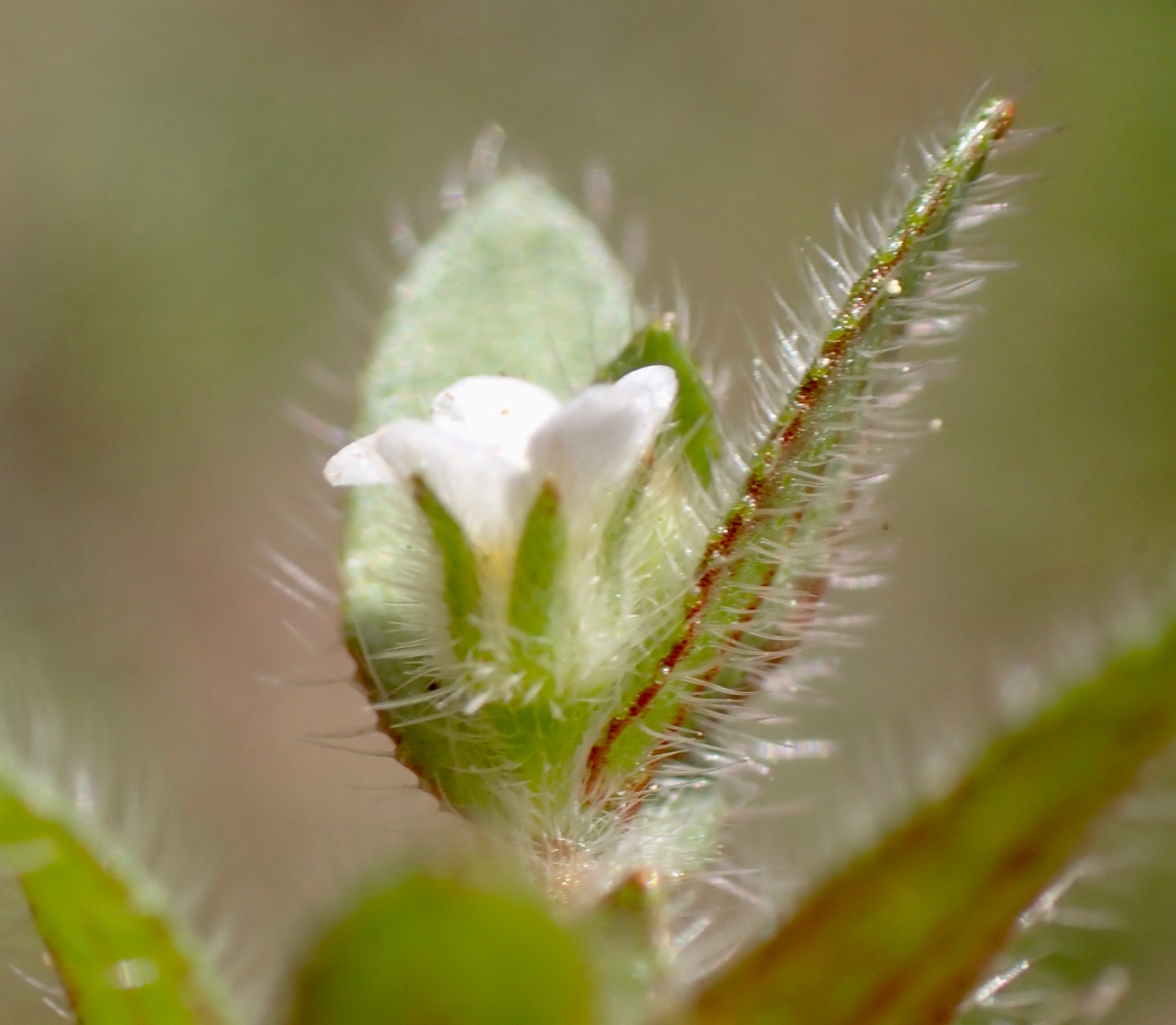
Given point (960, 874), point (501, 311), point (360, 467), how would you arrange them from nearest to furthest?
point (960, 874) → point (360, 467) → point (501, 311)

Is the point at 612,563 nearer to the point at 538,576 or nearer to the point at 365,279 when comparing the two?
the point at 538,576

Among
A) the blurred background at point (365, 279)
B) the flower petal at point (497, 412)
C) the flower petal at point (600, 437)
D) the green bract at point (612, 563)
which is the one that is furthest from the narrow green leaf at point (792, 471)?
Result: the blurred background at point (365, 279)

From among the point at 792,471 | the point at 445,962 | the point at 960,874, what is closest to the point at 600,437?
the point at 792,471

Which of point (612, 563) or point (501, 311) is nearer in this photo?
point (612, 563)

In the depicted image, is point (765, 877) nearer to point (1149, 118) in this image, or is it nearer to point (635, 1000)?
point (635, 1000)

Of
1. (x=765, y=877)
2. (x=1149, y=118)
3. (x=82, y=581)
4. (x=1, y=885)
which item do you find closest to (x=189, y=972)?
(x=1, y=885)

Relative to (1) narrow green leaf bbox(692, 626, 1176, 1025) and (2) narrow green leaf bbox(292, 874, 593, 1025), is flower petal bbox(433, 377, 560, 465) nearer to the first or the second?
(1) narrow green leaf bbox(692, 626, 1176, 1025)

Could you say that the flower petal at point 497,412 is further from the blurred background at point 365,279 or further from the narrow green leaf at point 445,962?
the blurred background at point 365,279
